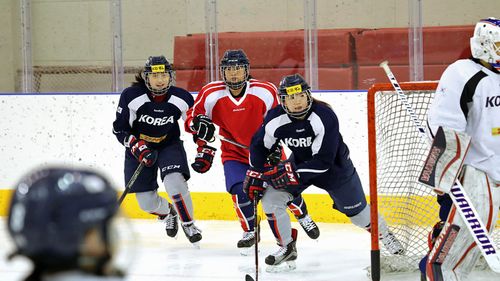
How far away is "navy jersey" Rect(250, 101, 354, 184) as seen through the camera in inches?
157

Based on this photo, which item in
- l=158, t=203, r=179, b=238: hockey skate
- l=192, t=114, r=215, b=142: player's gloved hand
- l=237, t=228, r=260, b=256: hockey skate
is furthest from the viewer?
l=158, t=203, r=179, b=238: hockey skate

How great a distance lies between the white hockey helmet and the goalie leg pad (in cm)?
35

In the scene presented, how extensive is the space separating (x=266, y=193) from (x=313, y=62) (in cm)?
190

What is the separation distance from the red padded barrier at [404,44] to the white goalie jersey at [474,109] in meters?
2.79

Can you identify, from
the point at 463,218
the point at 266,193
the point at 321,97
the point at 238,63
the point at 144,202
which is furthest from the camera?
the point at 321,97

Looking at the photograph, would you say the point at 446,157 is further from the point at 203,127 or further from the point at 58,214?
the point at 58,214

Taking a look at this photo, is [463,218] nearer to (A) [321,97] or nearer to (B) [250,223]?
(B) [250,223]

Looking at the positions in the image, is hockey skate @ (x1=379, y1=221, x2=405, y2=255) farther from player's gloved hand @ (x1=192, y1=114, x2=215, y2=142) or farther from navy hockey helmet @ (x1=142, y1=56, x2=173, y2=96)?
navy hockey helmet @ (x1=142, y1=56, x2=173, y2=96)

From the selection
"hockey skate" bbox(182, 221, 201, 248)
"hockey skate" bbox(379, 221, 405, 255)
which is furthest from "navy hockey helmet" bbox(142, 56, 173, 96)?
"hockey skate" bbox(379, 221, 405, 255)

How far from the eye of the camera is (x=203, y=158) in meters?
4.80

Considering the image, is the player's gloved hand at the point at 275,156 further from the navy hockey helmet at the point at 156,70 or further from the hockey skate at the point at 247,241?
the navy hockey helmet at the point at 156,70

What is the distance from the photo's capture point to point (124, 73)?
6.23 meters

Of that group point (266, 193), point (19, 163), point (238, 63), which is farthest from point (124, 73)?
point (266, 193)

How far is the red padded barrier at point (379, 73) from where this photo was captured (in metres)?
5.73
